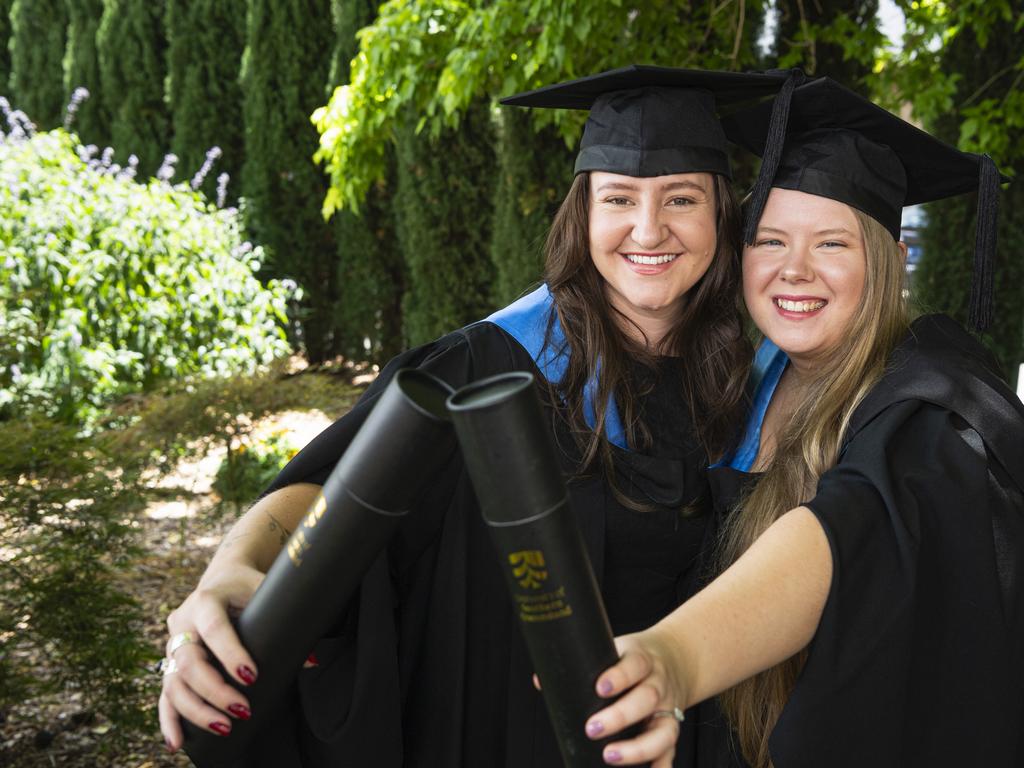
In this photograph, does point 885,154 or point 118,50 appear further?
point 118,50

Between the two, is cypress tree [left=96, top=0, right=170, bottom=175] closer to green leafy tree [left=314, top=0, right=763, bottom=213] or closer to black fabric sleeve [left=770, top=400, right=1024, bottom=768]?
green leafy tree [left=314, top=0, right=763, bottom=213]

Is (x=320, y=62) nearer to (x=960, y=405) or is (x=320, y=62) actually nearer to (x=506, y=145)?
(x=506, y=145)

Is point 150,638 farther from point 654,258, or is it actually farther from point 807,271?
point 807,271

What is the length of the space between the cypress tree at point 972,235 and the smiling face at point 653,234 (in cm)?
507

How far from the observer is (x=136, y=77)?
979 cm

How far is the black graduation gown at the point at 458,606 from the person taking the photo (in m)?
1.65

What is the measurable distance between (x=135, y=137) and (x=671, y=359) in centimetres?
892

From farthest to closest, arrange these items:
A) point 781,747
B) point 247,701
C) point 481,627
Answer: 1. point 481,627
2. point 781,747
3. point 247,701

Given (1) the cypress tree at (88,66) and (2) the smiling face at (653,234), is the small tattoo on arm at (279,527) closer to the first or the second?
(2) the smiling face at (653,234)

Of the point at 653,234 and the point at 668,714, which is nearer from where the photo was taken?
the point at 668,714

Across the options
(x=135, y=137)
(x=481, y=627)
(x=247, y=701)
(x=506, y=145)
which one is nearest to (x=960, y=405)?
(x=481, y=627)

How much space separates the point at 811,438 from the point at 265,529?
1.00 m

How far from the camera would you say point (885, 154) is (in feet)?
6.75

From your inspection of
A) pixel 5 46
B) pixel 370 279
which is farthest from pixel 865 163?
pixel 5 46
